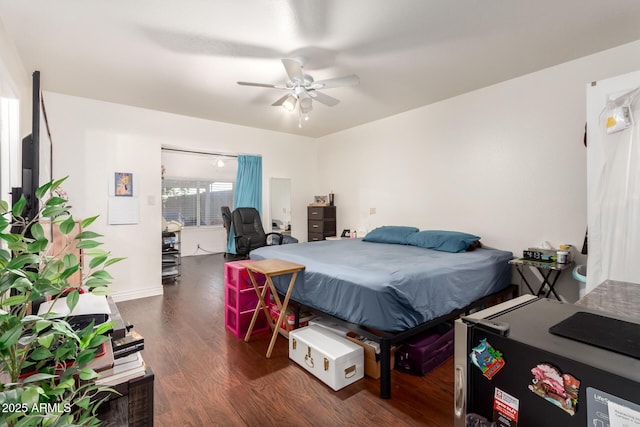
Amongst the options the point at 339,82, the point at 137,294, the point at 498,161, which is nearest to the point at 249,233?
the point at 137,294

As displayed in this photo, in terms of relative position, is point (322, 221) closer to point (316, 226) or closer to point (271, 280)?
point (316, 226)

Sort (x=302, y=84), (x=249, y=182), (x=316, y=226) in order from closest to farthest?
(x=302, y=84) → (x=249, y=182) → (x=316, y=226)

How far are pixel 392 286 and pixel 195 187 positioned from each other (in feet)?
21.3

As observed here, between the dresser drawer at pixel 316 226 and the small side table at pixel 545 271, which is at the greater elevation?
the dresser drawer at pixel 316 226

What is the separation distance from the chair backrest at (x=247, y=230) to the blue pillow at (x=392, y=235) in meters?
1.77

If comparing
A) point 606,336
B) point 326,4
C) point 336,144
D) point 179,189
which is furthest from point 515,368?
point 179,189

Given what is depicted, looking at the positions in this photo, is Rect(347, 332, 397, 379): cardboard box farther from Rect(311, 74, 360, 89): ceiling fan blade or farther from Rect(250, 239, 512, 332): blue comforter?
Rect(311, 74, 360, 89): ceiling fan blade

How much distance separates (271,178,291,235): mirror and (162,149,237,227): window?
6.54 feet

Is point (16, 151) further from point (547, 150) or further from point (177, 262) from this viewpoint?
point (547, 150)

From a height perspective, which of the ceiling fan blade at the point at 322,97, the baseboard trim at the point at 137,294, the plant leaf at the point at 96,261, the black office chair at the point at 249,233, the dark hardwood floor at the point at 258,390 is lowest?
the dark hardwood floor at the point at 258,390

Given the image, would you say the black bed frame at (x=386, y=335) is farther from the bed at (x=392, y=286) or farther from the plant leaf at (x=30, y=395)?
the plant leaf at (x=30, y=395)

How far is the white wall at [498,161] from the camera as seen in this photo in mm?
2896

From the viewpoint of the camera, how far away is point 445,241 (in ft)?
11.0

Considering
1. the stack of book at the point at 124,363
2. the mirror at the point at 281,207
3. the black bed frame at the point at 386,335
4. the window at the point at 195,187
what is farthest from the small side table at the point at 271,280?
the window at the point at 195,187
